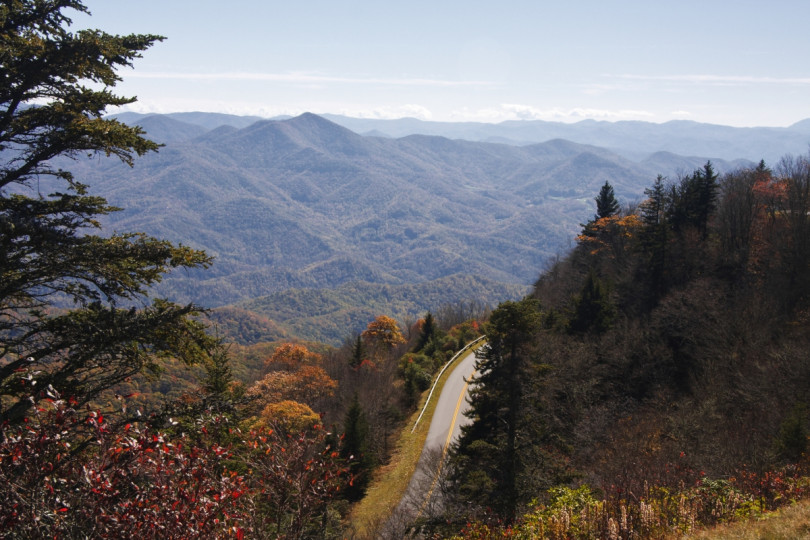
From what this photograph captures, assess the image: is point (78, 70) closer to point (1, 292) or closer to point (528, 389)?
point (1, 292)

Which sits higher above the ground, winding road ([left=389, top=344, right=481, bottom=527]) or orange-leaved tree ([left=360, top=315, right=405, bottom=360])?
winding road ([left=389, top=344, right=481, bottom=527])

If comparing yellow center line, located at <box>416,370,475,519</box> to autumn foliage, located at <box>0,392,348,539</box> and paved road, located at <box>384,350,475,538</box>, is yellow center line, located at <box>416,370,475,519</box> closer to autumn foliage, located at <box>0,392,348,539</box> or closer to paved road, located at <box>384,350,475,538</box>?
paved road, located at <box>384,350,475,538</box>

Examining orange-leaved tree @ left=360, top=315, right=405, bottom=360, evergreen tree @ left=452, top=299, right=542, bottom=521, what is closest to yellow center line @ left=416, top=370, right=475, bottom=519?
evergreen tree @ left=452, top=299, right=542, bottom=521

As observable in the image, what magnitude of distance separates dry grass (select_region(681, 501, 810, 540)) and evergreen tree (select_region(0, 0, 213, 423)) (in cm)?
839

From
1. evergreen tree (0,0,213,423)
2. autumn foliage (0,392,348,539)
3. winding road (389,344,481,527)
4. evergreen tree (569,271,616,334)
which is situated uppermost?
evergreen tree (0,0,213,423)

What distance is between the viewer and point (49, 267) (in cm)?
623

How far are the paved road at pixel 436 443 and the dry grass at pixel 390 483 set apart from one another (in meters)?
0.44

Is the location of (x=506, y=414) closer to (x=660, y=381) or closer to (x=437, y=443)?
(x=437, y=443)

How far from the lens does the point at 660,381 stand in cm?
2614

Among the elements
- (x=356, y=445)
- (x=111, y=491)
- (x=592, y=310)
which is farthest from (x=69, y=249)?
(x=592, y=310)

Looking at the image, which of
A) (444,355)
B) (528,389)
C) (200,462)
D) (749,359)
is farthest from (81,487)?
(444,355)

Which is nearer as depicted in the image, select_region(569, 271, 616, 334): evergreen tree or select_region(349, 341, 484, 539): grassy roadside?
select_region(349, 341, 484, 539): grassy roadside

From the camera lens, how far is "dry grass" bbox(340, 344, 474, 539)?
1831cm

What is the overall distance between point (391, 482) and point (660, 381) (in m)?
16.2
